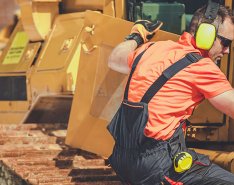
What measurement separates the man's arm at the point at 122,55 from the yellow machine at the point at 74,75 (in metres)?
0.41

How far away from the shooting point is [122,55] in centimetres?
385

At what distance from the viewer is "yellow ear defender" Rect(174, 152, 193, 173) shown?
3.40m

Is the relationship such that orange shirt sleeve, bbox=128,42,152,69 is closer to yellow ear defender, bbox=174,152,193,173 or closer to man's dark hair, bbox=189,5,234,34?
man's dark hair, bbox=189,5,234,34

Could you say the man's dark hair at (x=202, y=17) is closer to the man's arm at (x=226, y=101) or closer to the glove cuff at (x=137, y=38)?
the glove cuff at (x=137, y=38)

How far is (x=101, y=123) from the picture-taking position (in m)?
4.66

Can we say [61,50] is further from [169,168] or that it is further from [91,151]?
[169,168]

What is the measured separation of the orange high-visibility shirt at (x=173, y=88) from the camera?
340 cm

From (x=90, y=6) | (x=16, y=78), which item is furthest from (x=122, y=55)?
(x=16, y=78)

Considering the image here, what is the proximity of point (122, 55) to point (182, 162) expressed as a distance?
0.76 m

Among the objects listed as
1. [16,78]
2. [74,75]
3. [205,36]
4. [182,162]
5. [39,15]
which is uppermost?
[205,36]

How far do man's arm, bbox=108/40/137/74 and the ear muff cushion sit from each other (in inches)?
17.4

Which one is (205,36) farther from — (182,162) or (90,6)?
(90,6)

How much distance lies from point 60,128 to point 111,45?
1.30 m

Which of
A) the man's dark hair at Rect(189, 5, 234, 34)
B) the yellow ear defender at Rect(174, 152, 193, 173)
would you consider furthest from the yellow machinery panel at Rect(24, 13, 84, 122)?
the yellow ear defender at Rect(174, 152, 193, 173)
